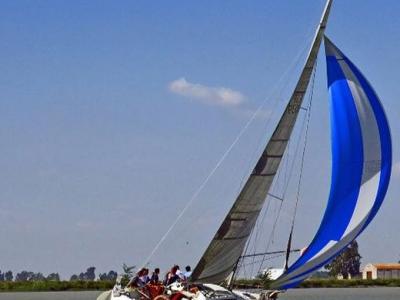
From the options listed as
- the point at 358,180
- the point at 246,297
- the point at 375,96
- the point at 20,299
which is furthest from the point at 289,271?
the point at 20,299

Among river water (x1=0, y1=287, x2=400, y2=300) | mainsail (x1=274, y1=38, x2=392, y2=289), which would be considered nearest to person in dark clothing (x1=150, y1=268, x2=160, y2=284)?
mainsail (x1=274, y1=38, x2=392, y2=289)

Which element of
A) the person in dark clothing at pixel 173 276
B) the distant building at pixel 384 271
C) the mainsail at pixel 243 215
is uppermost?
the distant building at pixel 384 271

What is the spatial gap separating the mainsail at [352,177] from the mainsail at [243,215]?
1355mm

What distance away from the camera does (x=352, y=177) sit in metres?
26.0

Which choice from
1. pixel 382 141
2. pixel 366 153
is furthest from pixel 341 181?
pixel 382 141

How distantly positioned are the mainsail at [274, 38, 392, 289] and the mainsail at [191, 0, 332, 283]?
136cm

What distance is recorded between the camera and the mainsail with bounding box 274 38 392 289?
25812 millimetres

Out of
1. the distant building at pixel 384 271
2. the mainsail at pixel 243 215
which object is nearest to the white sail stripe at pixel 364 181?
the mainsail at pixel 243 215

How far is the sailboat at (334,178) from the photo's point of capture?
84.8 ft

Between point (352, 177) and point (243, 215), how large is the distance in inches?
118

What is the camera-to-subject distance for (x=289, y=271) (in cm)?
2611

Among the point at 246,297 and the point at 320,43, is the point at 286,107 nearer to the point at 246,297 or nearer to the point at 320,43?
the point at 320,43

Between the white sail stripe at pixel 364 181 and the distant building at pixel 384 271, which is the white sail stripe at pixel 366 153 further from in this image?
the distant building at pixel 384 271

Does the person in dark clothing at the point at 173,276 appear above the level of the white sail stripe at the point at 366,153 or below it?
below
